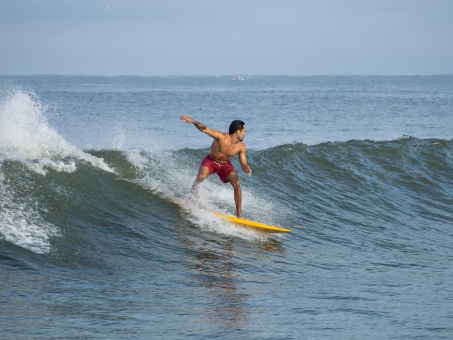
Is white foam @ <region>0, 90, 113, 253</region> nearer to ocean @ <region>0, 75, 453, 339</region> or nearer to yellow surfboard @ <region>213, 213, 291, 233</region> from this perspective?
ocean @ <region>0, 75, 453, 339</region>

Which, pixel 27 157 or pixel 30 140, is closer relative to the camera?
pixel 27 157

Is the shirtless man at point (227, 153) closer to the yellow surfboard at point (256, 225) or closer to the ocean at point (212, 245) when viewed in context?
the yellow surfboard at point (256, 225)

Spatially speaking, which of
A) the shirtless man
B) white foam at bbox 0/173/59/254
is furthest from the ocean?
the shirtless man

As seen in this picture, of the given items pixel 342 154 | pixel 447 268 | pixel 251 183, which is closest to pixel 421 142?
pixel 342 154

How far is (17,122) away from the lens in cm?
1315

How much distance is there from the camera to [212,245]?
10.5 meters

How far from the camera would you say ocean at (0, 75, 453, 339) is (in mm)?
7172

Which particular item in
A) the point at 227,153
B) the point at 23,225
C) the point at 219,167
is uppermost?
the point at 227,153

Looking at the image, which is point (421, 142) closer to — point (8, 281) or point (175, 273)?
Answer: point (175, 273)

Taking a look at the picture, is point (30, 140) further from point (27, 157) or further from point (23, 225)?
point (23, 225)

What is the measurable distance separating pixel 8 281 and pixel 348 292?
374 centimetres

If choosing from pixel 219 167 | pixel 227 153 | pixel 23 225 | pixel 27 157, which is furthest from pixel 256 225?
pixel 27 157

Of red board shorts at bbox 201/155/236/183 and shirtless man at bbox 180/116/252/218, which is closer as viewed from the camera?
shirtless man at bbox 180/116/252/218

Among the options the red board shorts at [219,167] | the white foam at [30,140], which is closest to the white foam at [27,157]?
the white foam at [30,140]
